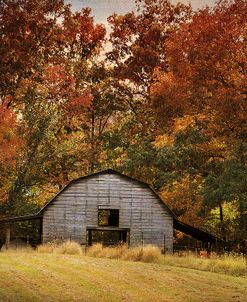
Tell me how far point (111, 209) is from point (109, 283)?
22.1 meters

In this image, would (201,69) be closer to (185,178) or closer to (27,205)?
(185,178)

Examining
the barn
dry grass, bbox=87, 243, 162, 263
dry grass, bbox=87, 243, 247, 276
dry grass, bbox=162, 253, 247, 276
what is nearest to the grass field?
dry grass, bbox=162, 253, 247, 276

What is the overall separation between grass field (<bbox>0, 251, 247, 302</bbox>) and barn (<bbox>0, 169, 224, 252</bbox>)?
14.3 m

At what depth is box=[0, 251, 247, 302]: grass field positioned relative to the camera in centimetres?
1825

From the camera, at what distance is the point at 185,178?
41.9m

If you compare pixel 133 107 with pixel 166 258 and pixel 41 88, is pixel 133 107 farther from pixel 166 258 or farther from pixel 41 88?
pixel 166 258

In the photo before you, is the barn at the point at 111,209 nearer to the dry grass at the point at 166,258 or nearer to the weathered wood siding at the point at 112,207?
the weathered wood siding at the point at 112,207

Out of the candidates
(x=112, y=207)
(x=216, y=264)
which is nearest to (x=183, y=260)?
(x=216, y=264)

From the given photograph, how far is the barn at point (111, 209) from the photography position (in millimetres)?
42719

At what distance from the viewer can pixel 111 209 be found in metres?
43.3

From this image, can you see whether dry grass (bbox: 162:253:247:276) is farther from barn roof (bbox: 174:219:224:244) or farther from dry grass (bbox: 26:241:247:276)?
barn roof (bbox: 174:219:224:244)

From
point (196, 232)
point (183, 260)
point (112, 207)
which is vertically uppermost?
point (112, 207)

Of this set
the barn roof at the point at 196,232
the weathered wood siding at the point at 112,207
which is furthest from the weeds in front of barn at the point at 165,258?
the barn roof at the point at 196,232

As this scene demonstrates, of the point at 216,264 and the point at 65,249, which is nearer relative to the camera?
the point at 216,264
